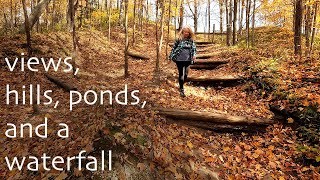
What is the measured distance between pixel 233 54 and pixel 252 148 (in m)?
7.67

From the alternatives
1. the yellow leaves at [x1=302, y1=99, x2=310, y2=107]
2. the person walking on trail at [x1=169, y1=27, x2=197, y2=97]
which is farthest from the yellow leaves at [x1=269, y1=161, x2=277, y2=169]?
the person walking on trail at [x1=169, y1=27, x2=197, y2=97]

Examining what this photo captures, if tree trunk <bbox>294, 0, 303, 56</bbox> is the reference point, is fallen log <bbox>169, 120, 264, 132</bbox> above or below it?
below

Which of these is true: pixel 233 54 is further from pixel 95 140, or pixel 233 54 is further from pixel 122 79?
pixel 95 140

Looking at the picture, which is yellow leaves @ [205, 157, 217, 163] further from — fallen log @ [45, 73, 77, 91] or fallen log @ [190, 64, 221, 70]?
fallen log @ [190, 64, 221, 70]

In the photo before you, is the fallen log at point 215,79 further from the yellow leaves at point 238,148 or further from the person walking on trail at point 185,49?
the yellow leaves at point 238,148

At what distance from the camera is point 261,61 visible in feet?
33.7

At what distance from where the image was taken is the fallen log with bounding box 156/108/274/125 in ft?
22.7

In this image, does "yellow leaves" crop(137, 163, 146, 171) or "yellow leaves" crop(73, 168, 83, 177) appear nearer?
"yellow leaves" crop(73, 168, 83, 177)

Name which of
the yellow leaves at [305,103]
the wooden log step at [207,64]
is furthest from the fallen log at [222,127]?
the wooden log step at [207,64]

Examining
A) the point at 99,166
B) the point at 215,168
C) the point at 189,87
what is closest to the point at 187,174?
the point at 215,168

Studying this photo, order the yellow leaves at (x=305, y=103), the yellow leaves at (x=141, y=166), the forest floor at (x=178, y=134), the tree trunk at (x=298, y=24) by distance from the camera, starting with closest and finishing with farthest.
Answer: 1. the yellow leaves at (x=141, y=166)
2. the forest floor at (x=178, y=134)
3. the yellow leaves at (x=305, y=103)
4. the tree trunk at (x=298, y=24)

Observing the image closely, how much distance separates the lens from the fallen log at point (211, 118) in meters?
6.91

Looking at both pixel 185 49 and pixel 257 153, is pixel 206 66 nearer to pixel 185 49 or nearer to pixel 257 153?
pixel 185 49

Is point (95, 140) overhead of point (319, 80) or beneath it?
beneath
